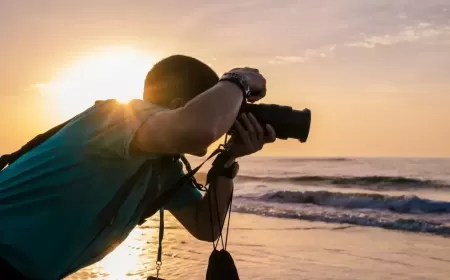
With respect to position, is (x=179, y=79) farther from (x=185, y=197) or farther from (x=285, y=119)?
(x=185, y=197)

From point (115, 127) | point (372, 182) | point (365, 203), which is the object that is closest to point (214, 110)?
point (115, 127)

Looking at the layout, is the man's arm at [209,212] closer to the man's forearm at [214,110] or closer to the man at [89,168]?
the man at [89,168]

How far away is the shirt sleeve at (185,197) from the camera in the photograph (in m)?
2.39

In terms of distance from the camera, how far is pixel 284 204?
643 inches

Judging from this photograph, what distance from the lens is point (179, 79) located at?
1.88 m

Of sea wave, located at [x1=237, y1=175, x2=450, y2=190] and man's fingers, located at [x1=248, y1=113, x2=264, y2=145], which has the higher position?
man's fingers, located at [x1=248, y1=113, x2=264, y2=145]

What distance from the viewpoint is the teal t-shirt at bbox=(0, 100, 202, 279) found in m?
1.63

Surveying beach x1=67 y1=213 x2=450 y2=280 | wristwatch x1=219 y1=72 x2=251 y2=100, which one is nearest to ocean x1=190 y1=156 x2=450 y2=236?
beach x1=67 y1=213 x2=450 y2=280

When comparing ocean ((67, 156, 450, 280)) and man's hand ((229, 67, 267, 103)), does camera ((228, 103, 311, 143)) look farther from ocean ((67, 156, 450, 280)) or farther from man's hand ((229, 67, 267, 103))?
ocean ((67, 156, 450, 280))

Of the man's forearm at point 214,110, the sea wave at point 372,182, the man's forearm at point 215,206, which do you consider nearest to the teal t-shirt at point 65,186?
the man's forearm at point 214,110

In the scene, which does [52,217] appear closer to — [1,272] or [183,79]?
[1,272]

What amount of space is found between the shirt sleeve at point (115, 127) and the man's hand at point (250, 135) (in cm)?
31

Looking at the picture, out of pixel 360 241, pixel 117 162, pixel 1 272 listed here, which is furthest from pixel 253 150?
pixel 360 241

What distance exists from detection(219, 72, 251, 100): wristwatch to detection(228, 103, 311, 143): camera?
188 mm
